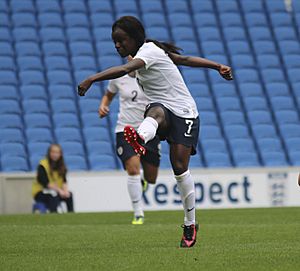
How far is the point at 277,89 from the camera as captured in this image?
2067 centimetres

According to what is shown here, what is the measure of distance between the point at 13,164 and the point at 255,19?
7984 mm

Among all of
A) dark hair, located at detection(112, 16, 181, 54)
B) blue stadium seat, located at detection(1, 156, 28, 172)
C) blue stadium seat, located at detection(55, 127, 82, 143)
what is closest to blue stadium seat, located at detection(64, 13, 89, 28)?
blue stadium seat, located at detection(55, 127, 82, 143)

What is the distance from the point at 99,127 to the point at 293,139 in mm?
3939

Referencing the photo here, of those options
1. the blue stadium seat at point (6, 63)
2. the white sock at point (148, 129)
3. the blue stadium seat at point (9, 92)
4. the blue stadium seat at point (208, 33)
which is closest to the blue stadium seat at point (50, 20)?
the blue stadium seat at point (6, 63)

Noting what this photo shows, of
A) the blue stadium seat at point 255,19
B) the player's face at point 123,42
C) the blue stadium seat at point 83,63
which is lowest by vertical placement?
the player's face at point 123,42

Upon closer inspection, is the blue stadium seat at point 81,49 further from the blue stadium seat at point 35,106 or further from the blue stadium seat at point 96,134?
the blue stadium seat at point 96,134

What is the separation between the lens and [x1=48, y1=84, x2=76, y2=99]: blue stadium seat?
64.2 feet

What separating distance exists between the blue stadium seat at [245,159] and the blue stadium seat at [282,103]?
2.11m

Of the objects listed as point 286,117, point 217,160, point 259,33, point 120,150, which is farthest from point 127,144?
point 259,33

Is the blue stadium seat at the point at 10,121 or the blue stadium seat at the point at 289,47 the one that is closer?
the blue stadium seat at the point at 10,121

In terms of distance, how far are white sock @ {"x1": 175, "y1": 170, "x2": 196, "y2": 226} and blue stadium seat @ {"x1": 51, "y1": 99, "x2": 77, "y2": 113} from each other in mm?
11677

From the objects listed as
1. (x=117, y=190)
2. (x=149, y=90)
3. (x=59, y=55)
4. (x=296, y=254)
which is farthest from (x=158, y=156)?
(x=59, y=55)

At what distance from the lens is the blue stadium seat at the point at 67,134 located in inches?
725

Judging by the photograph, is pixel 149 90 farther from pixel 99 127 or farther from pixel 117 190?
pixel 99 127
